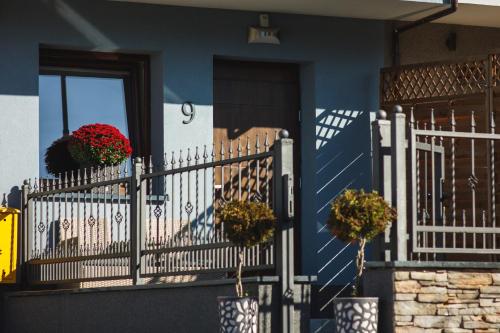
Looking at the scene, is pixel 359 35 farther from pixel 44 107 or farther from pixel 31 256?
pixel 31 256

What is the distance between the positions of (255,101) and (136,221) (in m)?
3.74

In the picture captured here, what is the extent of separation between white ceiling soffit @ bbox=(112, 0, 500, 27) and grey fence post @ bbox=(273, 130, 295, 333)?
13.9 ft

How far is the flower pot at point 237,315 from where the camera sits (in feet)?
31.6

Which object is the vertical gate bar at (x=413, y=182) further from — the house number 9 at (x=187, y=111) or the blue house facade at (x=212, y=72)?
the house number 9 at (x=187, y=111)

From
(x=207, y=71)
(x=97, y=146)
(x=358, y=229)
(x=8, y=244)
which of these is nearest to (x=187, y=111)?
(x=207, y=71)

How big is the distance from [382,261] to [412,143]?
102 cm

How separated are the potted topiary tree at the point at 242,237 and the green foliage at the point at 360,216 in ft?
1.96

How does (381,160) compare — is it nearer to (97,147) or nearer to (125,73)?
(97,147)

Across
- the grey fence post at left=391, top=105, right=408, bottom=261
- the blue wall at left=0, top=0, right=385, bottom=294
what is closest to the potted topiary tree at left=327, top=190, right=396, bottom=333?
the grey fence post at left=391, top=105, right=408, bottom=261

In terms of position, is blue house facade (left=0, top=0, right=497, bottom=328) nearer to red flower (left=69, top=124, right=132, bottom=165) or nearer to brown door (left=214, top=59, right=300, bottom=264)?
brown door (left=214, top=59, right=300, bottom=264)

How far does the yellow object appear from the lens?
13125 millimetres

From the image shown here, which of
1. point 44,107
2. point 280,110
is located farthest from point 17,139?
point 280,110

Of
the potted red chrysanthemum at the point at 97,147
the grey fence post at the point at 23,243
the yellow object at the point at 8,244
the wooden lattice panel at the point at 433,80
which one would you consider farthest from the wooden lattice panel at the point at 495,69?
the yellow object at the point at 8,244

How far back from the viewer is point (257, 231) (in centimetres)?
992
